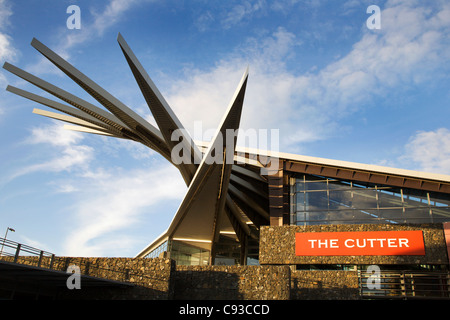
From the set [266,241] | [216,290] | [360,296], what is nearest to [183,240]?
[266,241]

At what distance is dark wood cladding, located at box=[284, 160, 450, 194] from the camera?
2209 centimetres

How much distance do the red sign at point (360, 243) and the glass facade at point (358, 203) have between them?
1.90m

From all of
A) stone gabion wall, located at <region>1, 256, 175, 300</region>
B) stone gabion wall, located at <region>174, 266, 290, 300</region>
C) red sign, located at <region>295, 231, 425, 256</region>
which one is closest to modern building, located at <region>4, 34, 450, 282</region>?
red sign, located at <region>295, 231, 425, 256</region>

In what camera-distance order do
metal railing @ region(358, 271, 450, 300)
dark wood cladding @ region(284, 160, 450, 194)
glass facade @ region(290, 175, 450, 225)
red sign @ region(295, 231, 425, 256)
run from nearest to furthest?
metal railing @ region(358, 271, 450, 300), red sign @ region(295, 231, 425, 256), glass facade @ region(290, 175, 450, 225), dark wood cladding @ region(284, 160, 450, 194)

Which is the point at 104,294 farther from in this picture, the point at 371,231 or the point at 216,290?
the point at 371,231

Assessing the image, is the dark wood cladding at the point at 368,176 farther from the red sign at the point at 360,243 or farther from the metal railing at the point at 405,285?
the metal railing at the point at 405,285

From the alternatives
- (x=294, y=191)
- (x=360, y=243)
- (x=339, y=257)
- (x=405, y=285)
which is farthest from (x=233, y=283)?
(x=294, y=191)

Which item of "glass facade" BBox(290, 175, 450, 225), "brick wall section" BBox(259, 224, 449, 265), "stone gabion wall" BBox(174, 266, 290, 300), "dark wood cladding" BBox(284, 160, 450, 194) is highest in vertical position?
"dark wood cladding" BBox(284, 160, 450, 194)

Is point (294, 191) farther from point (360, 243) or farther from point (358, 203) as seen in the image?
point (360, 243)

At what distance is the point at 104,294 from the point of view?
16953 mm

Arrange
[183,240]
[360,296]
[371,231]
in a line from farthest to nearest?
[183,240]
[371,231]
[360,296]

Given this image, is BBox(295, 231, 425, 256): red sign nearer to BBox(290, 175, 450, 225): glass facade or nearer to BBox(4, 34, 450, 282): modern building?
BBox(4, 34, 450, 282): modern building

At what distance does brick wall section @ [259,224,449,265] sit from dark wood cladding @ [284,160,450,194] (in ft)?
10.7
